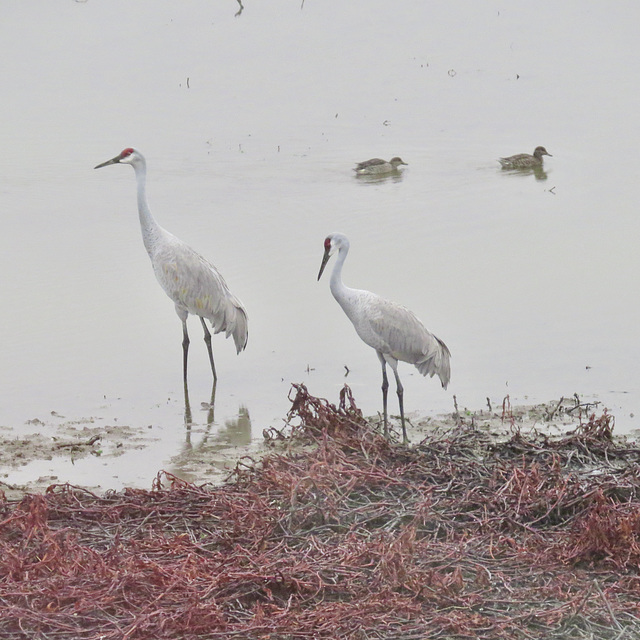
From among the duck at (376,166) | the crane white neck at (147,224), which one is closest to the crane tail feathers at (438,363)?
the crane white neck at (147,224)

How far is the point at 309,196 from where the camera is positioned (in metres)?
16.7

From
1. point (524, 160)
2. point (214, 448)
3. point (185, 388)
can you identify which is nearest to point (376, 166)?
point (524, 160)

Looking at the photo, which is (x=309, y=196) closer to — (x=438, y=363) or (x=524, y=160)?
(x=524, y=160)

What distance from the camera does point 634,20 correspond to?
89.4ft

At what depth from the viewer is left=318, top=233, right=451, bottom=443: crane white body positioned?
348 inches

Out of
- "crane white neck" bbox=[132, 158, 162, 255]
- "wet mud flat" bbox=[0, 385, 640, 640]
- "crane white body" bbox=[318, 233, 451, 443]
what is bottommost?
"wet mud flat" bbox=[0, 385, 640, 640]

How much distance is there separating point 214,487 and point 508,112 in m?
15.7

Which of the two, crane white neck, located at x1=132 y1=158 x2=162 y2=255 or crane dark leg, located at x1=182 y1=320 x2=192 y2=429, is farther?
crane white neck, located at x1=132 y1=158 x2=162 y2=255

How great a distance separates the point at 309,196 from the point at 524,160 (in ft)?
11.5

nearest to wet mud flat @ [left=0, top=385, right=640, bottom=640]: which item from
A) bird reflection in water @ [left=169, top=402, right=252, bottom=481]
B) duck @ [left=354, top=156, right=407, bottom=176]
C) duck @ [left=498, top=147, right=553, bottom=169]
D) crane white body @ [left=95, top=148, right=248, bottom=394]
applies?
bird reflection in water @ [left=169, top=402, right=252, bottom=481]

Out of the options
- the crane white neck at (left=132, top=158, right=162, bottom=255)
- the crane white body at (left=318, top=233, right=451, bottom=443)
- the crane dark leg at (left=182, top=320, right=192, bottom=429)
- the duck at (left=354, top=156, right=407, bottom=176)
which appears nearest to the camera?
the crane white body at (left=318, top=233, right=451, bottom=443)

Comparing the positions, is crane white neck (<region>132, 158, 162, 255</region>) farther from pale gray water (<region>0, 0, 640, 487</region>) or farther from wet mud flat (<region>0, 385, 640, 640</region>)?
wet mud flat (<region>0, 385, 640, 640</region>)

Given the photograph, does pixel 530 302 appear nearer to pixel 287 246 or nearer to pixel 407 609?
pixel 287 246

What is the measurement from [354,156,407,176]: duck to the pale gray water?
0.85 ft
